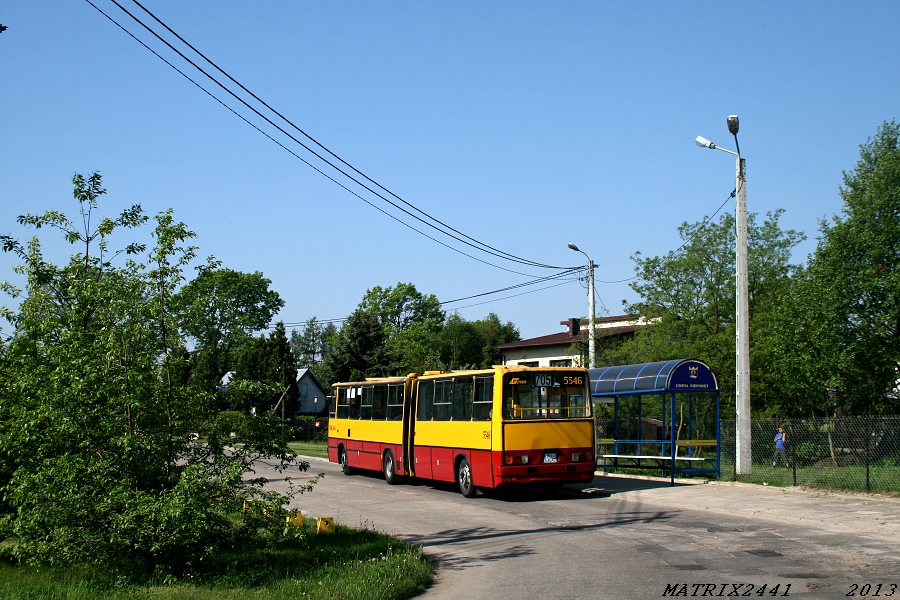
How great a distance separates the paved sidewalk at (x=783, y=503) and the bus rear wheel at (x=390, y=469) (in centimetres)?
563

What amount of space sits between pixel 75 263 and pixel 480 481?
35.9 feet

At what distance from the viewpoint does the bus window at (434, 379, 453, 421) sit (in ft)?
67.6

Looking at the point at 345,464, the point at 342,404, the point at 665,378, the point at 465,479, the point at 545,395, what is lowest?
the point at 345,464

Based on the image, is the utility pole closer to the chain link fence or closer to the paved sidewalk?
the chain link fence

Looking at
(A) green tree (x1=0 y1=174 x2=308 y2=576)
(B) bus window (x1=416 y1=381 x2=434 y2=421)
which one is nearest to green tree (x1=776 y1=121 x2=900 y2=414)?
(B) bus window (x1=416 y1=381 x2=434 y2=421)

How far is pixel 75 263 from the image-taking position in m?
10.4

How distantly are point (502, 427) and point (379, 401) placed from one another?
24.2 feet

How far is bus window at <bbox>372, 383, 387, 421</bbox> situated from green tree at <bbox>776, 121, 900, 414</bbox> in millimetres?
13759

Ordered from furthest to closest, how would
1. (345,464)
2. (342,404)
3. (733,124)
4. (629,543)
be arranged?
1. (342,404)
2. (345,464)
3. (733,124)
4. (629,543)

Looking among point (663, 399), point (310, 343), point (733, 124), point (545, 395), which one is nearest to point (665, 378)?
point (663, 399)

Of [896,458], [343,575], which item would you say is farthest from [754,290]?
[343,575]

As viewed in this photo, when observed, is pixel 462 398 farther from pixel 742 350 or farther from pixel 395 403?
pixel 742 350

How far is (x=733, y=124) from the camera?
70.2 ft

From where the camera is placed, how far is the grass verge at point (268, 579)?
8.55 meters
